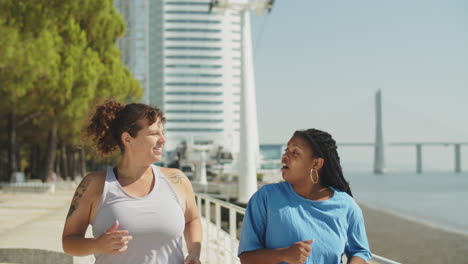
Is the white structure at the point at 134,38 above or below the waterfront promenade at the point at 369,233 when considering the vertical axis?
above

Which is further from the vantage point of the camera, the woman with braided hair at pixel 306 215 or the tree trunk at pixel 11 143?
the tree trunk at pixel 11 143

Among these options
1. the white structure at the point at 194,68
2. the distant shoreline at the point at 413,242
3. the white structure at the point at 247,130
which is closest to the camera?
the distant shoreline at the point at 413,242

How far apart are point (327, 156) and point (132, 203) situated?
2.77ft

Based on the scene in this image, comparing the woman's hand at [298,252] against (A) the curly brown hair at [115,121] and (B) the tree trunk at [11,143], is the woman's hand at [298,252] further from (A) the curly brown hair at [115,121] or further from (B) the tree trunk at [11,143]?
(B) the tree trunk at [11,143]

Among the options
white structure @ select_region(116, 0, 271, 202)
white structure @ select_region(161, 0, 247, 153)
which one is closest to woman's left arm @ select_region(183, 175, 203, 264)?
white structure @ select_region(116, 0, 271, 202)

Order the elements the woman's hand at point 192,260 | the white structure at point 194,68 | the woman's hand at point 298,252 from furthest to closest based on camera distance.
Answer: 1. the white structure at point 194,68
2. the woman's hand at point 192,260
3. the woman's hand at point 298,252

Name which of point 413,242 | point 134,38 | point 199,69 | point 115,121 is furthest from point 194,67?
point 115,121

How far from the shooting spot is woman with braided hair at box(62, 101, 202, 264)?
2.35 meters

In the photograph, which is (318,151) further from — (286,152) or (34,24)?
(34,24)

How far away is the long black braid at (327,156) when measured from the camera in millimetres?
2441

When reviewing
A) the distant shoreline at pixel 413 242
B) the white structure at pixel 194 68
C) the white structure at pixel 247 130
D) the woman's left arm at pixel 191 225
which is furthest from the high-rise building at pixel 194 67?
the woman's left arm at pixel 191 225

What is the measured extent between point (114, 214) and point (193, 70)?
158221 mm

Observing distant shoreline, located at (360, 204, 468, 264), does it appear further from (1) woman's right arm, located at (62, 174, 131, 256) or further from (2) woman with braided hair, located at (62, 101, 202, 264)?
(1) woman's right arm, located at (62, 174, 131, 256)

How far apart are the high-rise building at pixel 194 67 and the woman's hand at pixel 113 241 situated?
15062cm
